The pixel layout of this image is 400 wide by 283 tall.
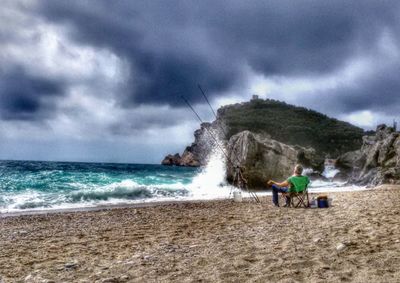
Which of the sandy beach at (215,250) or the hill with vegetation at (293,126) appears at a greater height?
the hill with vegetation at (293,126)

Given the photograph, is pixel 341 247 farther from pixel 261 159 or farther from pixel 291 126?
pixel 291 126

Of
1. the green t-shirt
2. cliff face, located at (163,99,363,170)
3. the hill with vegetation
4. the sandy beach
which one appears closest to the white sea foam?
the green t-shirt

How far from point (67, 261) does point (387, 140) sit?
1168 inches

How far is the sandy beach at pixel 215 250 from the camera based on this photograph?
4.04m

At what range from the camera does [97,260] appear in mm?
5062

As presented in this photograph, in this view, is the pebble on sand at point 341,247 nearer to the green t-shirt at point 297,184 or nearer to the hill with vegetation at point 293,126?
the green t-shirt at point 297,184

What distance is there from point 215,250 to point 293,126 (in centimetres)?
7724

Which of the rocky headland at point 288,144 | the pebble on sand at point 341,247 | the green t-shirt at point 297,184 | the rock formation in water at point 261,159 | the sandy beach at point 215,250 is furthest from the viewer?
the rocky headland at point 288,144

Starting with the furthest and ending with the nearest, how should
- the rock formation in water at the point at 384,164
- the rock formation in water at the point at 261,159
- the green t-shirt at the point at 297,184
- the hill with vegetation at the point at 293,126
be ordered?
the hill with vegetation at the point at 293,126, the rock formation in water at the point at 384,164, the rock formation in water at the point at 261,159, the green t-shirt at the point at 297,184

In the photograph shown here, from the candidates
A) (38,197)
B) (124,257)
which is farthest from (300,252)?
(38,197)

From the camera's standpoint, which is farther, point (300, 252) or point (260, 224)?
point (260, 224)

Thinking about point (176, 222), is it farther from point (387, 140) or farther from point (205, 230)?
point (387, 140)

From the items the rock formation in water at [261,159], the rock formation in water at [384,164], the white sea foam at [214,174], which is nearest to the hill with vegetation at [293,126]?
the white sea foam at [214,174]

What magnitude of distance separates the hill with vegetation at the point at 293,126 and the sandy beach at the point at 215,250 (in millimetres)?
59691
